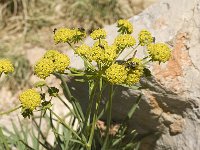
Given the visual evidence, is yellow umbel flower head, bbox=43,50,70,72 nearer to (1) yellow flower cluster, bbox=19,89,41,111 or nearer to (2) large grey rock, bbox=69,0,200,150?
(1) yellow flower cluster, bbox=19,89,41,111

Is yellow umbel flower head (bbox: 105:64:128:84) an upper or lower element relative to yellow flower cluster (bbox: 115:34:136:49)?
lower

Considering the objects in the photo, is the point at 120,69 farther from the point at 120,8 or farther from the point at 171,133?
the point at 120,8

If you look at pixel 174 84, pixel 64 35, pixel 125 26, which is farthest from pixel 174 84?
pixel 64 35

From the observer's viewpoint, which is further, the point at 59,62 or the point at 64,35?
the point at 64,35

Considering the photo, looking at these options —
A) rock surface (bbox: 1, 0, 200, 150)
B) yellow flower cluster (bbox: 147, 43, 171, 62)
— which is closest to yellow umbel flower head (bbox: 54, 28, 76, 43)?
yellow flower cluster (bbox: 147, 43, 171, 62)

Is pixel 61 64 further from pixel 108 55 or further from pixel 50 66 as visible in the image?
pixel 108 55

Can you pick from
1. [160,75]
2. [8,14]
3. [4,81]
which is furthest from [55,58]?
[8,14]
